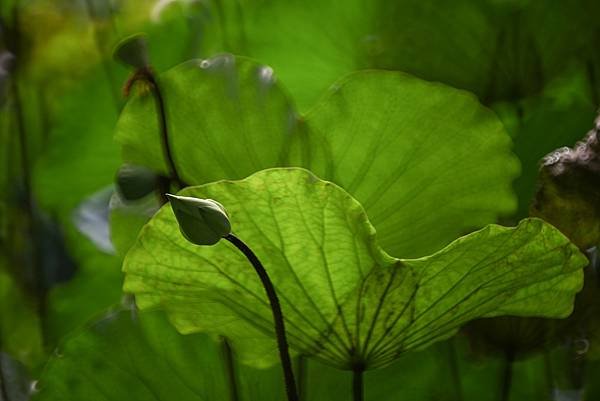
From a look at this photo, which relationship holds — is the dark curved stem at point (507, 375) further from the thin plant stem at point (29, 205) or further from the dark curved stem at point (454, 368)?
the thin plant stem at point (29, 205)

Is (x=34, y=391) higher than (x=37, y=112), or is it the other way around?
(x=37, y=112)

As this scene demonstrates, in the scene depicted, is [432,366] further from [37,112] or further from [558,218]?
[37,112]

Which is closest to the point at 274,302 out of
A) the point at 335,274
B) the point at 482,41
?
the point at 335,274

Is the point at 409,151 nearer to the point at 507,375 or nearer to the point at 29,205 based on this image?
the point at 507,375

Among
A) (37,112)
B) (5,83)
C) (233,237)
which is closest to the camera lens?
(233,237)

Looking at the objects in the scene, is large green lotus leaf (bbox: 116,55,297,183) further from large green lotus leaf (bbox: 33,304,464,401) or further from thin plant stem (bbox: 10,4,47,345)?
thin plant stem (bbox: 10,4,47,345)

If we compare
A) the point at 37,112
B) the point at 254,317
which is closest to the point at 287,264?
the point at 254,317

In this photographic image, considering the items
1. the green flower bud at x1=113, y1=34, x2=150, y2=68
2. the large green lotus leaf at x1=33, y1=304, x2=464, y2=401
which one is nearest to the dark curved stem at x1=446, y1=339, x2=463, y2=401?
the large green lotus leaf at x1=33, y1=304, x2=464, y2=401
